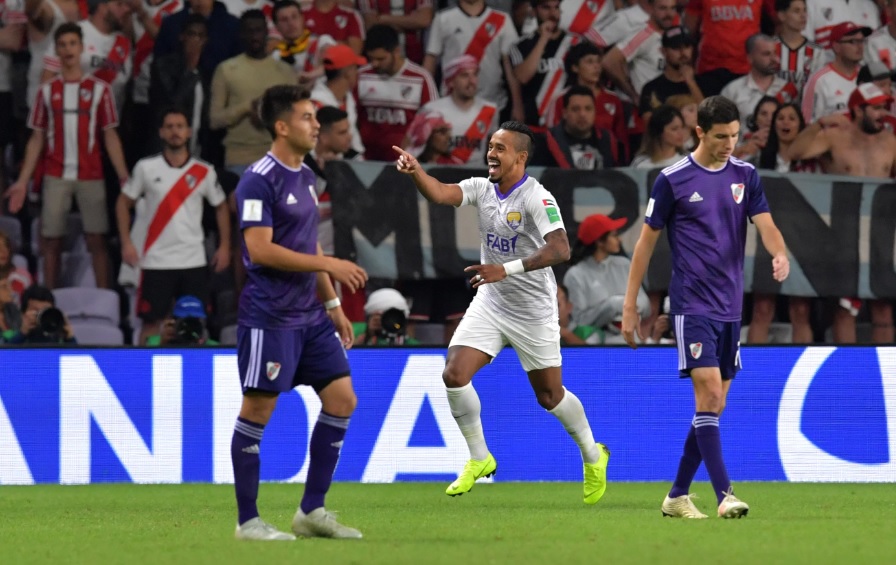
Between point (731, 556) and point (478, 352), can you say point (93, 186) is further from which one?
point (731, 556)

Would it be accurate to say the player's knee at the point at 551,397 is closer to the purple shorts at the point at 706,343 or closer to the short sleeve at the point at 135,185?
the purple shorts at the point at 706,343

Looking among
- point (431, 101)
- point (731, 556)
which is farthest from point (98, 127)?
point (731, 556)

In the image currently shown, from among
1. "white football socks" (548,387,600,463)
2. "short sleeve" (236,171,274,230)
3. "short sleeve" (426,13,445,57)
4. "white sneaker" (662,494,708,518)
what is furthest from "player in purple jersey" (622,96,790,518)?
"short sleeve" (426,13,445,57)

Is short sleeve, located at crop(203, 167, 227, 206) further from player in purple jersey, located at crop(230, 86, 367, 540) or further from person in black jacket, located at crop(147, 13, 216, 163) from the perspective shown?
player in purple jersey, located at crop(230, 86, 367, 540)

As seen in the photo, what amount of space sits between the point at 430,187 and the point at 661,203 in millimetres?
1289

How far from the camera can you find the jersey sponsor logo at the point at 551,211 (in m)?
8.02

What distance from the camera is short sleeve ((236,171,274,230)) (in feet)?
20.9

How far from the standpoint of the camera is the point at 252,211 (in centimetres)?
638

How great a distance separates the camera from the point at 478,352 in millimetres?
8555

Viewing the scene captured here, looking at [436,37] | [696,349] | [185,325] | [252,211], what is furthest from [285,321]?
[436,37]

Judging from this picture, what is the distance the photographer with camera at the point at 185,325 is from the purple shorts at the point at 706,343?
4504 millimetres

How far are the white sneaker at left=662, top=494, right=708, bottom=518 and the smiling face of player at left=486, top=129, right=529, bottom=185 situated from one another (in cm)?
201

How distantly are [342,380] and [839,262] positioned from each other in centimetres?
681

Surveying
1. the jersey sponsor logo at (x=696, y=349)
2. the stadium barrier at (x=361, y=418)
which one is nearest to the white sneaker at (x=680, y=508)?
the jersey sponsor logo at (x=696, y=349)
